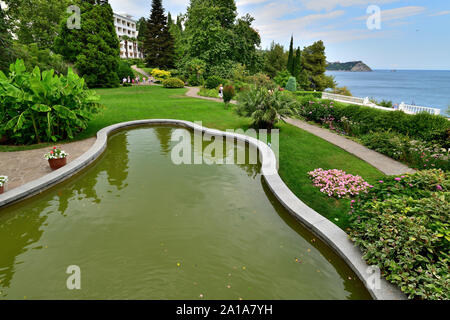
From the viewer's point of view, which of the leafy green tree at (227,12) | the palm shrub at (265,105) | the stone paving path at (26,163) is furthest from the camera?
the leafy green tree at (227,12)

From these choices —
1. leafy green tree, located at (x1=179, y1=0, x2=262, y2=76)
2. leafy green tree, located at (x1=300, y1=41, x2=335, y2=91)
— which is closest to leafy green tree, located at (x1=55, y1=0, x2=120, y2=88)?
leafy green tree, located at (x1=179, y1=0, x2=262, y2=76)

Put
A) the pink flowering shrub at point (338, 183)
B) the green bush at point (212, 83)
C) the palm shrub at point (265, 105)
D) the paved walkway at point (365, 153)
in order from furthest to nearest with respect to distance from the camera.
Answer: the green bush at point (212, 83)
the palm shrub at point (265, 105)
the paved walkway at point (365, 153)
the pink flowering shrub at point (338, 183)

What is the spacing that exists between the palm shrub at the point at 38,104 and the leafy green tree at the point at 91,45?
21.9 metres

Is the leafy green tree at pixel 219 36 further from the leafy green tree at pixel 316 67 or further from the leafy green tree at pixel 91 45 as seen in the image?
the leafy green tree at pixel 316 67

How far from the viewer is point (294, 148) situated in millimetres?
9531

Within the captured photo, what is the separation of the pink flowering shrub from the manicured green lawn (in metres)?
0.22

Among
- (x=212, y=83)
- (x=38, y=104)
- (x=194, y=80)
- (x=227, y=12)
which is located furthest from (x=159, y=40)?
(x=38, y=104)

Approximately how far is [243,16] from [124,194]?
37.8 m

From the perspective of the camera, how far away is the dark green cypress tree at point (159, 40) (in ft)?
153

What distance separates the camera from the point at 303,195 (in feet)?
19.8

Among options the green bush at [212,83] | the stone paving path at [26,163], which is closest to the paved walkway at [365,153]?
the stone paving path at [26,163]

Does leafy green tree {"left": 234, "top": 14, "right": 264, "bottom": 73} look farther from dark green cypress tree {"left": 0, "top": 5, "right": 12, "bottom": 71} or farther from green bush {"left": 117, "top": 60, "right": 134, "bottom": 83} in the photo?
dark green cypress tree {"left": 0, "top": 5, "right": 12, "bottom": 71}

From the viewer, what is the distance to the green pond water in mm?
3529

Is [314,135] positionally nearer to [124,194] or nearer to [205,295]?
[124,194]
